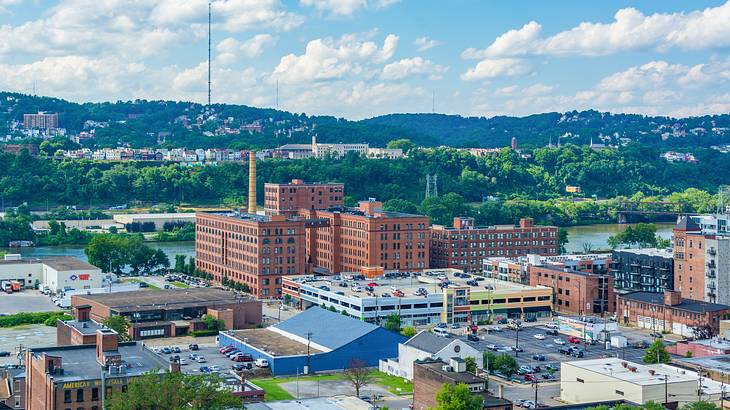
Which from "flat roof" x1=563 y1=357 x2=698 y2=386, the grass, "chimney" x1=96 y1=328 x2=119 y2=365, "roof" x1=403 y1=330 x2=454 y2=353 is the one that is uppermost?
"chimney" x1=96 y1=328 x2=119 y2=365

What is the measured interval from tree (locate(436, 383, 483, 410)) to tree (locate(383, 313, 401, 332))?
1411cm

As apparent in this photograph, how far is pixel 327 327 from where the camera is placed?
35.6 metres

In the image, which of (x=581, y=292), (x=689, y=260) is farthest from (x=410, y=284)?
(x=689, y=260)

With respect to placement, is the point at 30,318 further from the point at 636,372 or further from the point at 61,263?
the point at 636,372

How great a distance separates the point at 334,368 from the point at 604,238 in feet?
150

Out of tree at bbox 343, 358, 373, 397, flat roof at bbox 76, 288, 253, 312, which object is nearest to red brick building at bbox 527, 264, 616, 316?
flat roof at bbox 76, 288, 253, 312

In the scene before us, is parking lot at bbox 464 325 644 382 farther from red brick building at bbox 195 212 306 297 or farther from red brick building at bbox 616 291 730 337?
red brick building at bbox 195 212 306 297

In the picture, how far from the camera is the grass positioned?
29966 millimetres

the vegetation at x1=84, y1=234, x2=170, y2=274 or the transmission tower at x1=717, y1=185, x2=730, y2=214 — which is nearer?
the transmission tower at x1=717, y1=185, x2=730, y2=214

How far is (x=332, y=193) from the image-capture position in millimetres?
61219

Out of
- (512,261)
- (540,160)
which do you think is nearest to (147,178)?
(540,160)

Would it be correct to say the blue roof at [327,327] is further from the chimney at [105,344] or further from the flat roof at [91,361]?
the chimney at [105,344]

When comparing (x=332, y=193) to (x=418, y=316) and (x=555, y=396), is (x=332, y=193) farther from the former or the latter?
(x=555, y=396)

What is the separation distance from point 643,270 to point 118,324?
22884 mm
